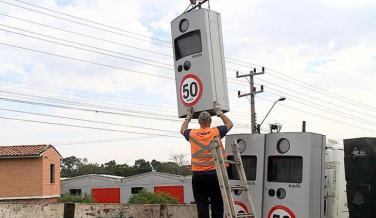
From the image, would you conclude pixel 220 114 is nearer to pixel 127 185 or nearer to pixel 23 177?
pixel 23 177

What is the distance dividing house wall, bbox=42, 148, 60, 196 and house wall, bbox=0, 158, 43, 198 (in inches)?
A: 23.2

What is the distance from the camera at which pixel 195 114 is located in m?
7.37

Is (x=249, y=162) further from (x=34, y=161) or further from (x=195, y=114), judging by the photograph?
(x=34, y=161)

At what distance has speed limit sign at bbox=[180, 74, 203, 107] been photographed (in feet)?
23.7

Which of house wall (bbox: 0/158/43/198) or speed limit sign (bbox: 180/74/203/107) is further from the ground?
speed limit sign (bbox: 180/74/203/107)

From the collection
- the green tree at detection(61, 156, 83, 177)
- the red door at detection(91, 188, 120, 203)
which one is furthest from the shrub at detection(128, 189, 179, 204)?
the green tree at detection(61, 156, 83, 177)

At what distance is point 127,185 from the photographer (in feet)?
183

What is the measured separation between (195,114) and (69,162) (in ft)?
296

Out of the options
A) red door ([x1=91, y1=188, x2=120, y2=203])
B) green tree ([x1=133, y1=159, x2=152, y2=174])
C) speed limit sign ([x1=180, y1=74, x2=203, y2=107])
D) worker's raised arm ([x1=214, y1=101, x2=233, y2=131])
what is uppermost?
speed limit sign ([x1=180, y1=74, x2=203, y2=107])

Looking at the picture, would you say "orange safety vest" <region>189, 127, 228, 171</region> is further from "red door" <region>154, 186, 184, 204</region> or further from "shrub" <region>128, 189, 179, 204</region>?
"red door" <region>154, 186, 184, 204</region>

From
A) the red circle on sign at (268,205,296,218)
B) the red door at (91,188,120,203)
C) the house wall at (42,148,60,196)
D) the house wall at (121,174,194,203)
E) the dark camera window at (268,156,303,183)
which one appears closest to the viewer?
the red circle on sign at (268,205,296,218)

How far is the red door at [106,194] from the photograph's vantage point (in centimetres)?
5594

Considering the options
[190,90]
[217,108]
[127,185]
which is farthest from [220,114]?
[127,185]

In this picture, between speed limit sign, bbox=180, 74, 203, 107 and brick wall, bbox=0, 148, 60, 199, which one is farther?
brick wall, bbox=0, 148, 60, 199
